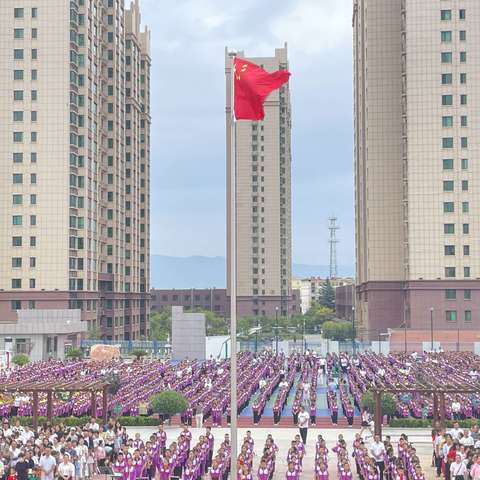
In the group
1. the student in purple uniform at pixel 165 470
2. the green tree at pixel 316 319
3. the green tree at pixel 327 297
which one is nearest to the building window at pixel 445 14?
the student in purple uniform at pixel 165 470

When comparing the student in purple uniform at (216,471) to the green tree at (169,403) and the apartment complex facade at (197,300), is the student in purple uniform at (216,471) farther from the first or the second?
the apartment complex facade at (197,300)

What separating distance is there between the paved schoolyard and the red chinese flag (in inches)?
567

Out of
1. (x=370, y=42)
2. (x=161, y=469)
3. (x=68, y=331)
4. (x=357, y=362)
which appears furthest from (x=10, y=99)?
(x=161, y=469)

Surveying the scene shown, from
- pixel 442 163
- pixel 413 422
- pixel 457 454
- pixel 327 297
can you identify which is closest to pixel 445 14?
pixel 442 163

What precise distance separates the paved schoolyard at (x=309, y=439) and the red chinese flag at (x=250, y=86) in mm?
14393

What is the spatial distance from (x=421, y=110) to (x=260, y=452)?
58.3m

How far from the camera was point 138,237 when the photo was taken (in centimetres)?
11212

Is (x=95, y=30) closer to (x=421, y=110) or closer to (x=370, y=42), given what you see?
(x=370, y=42)

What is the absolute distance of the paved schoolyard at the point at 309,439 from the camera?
28.1 meters

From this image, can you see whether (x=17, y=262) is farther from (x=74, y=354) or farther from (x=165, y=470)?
(x=165, y=470)

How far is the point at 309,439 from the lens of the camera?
34469 mm

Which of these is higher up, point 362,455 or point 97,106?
point 97,106

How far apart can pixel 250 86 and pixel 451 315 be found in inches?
2656

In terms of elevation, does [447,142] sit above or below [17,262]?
above
